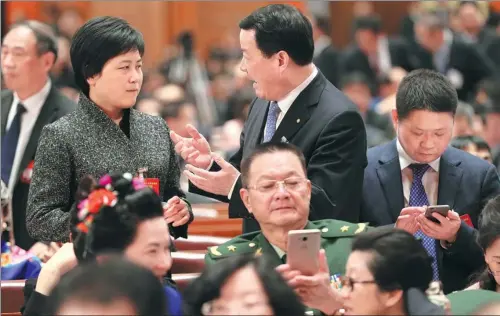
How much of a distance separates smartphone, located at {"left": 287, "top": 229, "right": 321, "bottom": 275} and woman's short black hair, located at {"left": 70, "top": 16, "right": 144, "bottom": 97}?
99 centimetres

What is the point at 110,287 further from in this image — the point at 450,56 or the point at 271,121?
the point at 450,56

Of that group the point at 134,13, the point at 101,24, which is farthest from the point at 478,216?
the point at 134,13

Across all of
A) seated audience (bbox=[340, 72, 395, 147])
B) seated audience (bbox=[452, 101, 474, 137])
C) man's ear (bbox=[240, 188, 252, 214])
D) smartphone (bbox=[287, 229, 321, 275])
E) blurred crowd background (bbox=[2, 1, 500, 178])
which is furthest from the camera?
seated audience (bbox=[340, 72, 395, 147])

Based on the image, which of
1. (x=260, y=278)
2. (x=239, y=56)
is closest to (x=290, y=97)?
(x=260, y=278)

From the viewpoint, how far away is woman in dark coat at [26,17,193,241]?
13.1 ft

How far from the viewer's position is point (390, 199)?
454cm

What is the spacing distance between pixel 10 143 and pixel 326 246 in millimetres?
2218

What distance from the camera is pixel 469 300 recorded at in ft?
11.5

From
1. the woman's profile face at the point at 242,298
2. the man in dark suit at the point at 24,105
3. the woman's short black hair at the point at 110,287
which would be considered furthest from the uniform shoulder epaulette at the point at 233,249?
the man in dark suit at the point at 24,105

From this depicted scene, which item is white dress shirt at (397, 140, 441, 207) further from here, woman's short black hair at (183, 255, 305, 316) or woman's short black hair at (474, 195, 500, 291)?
woman's short black hair at (183, 255, 305, 316)

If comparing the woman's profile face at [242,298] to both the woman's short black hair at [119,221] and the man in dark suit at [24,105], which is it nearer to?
the woman's short black hair at [119,221]

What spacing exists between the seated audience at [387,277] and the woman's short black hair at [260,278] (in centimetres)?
22

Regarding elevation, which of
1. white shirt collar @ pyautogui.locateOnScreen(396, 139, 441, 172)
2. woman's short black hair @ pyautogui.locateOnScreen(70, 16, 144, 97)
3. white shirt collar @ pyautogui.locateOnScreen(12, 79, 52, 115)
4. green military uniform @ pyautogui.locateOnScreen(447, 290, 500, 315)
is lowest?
green military uniform @ pyautogui.locateOnScreen(447, 290, 500, 315)

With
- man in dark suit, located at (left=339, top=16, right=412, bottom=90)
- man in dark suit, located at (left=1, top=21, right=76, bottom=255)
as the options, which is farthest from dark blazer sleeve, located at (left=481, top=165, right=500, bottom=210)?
man in dark suit, located at (left=339, top=16, right=412, bottom=90)
